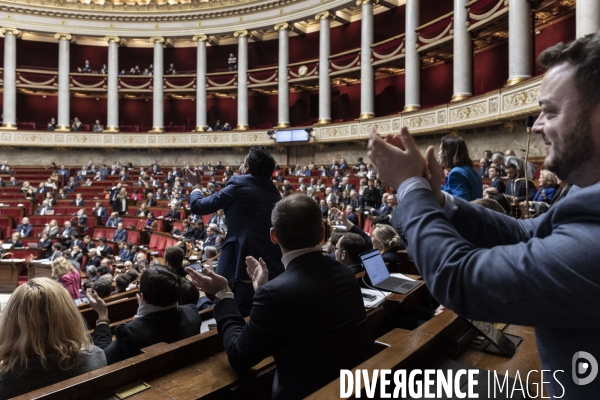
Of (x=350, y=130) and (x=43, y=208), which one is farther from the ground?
(x=350, y=130)

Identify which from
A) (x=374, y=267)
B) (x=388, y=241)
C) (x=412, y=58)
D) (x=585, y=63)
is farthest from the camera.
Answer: (x=412, y=58)

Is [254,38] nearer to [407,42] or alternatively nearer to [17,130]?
[407,42]

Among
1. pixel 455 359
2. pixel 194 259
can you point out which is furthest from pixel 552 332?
pixel 194 259

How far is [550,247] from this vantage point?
0.71 meters

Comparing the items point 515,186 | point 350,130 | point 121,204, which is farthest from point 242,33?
point 515,186

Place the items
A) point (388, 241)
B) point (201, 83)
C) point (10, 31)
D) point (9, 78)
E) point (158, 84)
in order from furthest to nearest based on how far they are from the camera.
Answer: point (158, 84) < point (201, 83) < point (9, 78) < point (10, 31) < point (388, 241)

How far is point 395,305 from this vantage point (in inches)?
98.2

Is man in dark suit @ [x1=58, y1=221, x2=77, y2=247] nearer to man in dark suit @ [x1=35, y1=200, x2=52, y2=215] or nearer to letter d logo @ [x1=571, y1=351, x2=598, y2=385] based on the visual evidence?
man in dark suit @ [x1=35, y1=200, x2=52, y2=215]

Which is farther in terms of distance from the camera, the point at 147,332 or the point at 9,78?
the point at 9,78

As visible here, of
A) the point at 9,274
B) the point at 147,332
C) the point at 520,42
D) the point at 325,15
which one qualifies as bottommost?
the point at 9,274

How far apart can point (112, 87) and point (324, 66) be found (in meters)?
10.4

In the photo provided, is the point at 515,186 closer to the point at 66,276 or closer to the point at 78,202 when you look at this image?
the point at 66,276

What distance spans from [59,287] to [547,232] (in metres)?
1.79

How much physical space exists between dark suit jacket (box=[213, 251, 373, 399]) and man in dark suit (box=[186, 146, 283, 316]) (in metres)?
1.04
